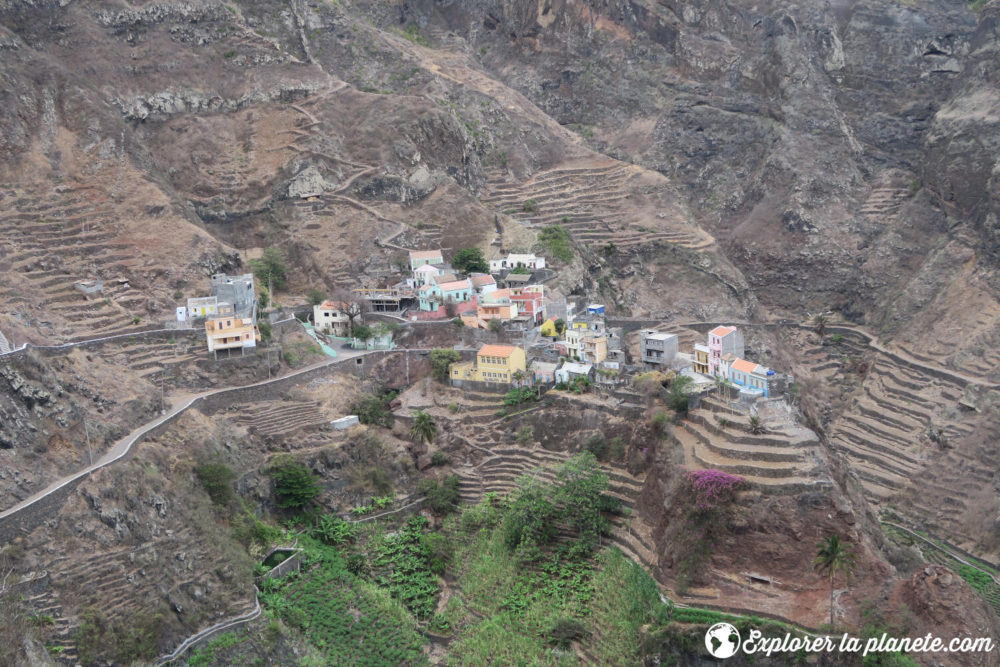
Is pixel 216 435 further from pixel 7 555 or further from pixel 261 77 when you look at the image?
pixel 261 77

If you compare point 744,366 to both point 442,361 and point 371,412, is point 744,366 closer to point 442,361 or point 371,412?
point 442,361

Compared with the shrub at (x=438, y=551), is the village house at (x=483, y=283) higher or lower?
higher

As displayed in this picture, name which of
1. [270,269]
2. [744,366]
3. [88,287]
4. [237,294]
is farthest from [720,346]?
[88,287]

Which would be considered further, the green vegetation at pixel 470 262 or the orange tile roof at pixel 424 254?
the green vegetation at pixel 470 262

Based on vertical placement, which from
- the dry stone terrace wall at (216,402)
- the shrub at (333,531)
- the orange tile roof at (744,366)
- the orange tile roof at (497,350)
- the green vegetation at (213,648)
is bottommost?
the green vegetation at (213,648)

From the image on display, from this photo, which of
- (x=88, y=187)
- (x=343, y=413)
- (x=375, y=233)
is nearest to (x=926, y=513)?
(x=343, y=413)

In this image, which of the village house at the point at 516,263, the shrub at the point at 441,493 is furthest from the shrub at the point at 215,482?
the village house at the point at 516,263

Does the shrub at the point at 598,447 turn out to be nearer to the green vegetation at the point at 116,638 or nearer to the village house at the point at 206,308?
the village house at the point at 206,308

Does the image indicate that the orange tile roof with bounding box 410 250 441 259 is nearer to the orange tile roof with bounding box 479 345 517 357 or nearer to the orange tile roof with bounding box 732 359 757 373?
the orange tile roof with bounding box 479 345 517 357
